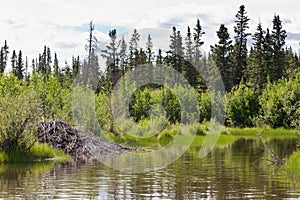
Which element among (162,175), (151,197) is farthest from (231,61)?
→ (151,197)

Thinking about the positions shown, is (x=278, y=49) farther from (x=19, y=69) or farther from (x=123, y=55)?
(x=19, y=69)

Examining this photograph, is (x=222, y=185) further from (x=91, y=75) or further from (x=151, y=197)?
(x=91, y=75)

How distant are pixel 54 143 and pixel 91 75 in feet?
197

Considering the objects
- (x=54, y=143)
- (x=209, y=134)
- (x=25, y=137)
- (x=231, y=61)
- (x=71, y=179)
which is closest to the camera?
(x=71, y=179)

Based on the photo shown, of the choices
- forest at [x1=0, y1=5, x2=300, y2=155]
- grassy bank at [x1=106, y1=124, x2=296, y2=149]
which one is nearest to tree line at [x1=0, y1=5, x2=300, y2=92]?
→ forest at [x1=0, y1=5, x2=300, y2=155]

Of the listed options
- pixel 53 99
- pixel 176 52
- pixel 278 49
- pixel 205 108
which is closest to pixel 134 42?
pixel 176 52

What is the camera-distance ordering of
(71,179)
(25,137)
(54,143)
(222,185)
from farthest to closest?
(54,143)
(25,137)
(71,179)
(222,185)

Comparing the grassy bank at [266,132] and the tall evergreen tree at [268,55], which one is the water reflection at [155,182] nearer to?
the grassy bank at [266,132]

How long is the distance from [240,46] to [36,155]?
62559 mm

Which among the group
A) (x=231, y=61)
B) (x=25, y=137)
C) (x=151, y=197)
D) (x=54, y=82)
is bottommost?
(x=151, y=197)

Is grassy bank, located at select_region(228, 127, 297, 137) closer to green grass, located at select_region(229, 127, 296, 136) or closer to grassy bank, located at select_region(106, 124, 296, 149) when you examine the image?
green grass, located at select_region(229, 127, 296, 136)

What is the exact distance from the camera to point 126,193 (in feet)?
56.4

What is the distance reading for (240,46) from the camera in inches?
3403

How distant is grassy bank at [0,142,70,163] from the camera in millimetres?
26469
